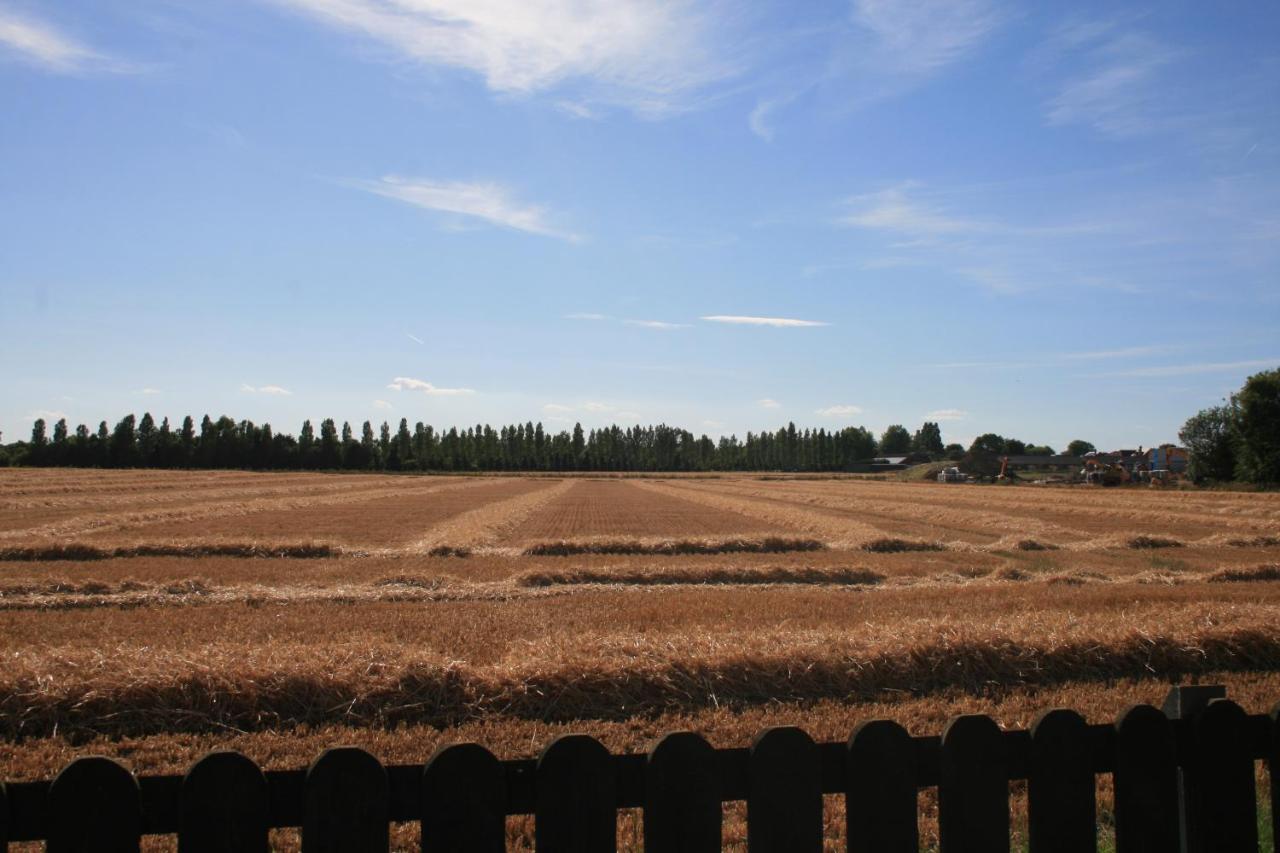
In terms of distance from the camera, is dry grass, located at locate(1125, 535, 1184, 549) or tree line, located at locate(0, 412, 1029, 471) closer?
dry grass, located at locate(1125, 535, 1184, 549)

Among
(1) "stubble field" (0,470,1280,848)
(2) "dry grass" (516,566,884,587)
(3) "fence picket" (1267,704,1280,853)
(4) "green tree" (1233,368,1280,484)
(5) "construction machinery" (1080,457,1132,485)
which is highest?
(4) "green tree" (1233,368,1280,484)

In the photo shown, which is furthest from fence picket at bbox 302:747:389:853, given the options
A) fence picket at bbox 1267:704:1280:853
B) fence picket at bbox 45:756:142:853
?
fence picket at bbox 1267:704:1280:853

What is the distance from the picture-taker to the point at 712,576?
1917 centimetres

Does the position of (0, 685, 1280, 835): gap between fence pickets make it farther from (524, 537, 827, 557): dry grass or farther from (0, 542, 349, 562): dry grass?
(0, 542, 349, 562): dry grass

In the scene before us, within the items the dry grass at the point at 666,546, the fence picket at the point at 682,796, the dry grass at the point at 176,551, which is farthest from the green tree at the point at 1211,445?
the fence picket at the point at 682,796

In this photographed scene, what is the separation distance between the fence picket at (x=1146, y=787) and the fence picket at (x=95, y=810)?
294 centimetres

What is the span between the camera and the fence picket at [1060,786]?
8.89 ft

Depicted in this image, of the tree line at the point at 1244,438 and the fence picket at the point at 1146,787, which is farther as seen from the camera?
the tree line at the point at 1244,438

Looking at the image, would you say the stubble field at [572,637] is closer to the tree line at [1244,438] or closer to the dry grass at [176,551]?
the dry grass at [176,551]

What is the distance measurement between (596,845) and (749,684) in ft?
19.8

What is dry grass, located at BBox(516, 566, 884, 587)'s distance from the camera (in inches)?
718

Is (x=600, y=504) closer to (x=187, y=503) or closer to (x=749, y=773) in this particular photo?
(x=187, y=503)

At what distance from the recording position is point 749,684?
26.9 feet

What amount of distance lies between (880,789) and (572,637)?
24.7ft
